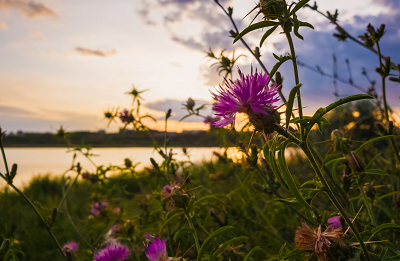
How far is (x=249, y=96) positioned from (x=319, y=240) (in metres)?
0.38

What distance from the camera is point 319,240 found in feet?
2.21

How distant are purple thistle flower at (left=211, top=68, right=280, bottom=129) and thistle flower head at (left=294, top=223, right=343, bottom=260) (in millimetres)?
336

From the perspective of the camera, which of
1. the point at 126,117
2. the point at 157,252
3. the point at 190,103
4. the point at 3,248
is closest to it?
the point at 157,252

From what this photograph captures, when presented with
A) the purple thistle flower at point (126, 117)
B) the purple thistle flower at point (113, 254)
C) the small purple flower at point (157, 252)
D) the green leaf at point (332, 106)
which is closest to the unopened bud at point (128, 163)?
the purple thistle flower at point (126, 117)

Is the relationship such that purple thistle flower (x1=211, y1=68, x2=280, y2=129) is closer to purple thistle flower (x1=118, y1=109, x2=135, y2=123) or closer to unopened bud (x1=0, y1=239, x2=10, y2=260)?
unopened bud (x1=0, y1=239, x2=10, y2=260)

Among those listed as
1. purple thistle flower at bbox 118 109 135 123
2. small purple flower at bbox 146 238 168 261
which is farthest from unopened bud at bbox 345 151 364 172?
purple thistle flower at bbox 118 109 135 123

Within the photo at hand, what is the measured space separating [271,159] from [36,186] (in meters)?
5.16

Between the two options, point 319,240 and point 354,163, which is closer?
point 319,240

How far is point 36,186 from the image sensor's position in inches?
187

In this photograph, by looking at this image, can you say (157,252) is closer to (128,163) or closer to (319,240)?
(319,240)

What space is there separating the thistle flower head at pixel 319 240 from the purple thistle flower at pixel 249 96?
0.34 meters

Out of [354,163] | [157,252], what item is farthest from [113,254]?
[354,163]

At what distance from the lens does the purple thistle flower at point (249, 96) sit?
1.88ft

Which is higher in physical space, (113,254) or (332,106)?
(332,106)
